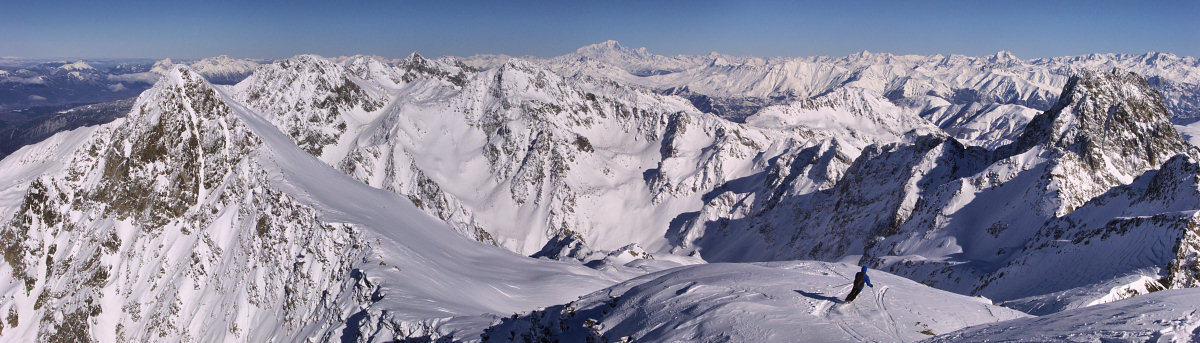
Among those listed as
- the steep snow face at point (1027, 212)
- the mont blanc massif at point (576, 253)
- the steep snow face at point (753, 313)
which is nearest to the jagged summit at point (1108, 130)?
the steep snow face at point (1027, 212)

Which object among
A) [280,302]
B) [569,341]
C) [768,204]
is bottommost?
[768,204]

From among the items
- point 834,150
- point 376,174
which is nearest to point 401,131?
Result: point 376,174

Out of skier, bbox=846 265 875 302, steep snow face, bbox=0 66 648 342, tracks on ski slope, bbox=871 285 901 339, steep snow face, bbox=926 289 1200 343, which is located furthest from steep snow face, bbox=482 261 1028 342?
steep snow face, bbox=0 66 648 342

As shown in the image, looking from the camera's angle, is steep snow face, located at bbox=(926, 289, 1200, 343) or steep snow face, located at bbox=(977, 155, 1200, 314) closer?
steep snow face, located at bbox=(926, 289, 1200, 343)

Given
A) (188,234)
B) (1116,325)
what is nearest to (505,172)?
(188,234)

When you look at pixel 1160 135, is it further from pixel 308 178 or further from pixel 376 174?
pixel 376 174

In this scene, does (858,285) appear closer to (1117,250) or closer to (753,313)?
(753,313)

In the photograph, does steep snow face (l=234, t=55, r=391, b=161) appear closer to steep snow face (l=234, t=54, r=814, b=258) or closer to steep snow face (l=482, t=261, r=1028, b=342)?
steep snow face (l=234, t=54, r=814, b=258)
